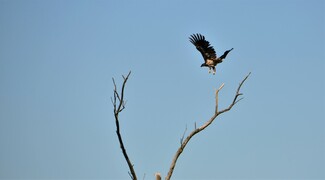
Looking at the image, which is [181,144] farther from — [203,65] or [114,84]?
[203,65]

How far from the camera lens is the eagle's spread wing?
16812 mm

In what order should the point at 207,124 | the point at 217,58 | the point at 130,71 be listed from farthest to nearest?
1. the point at 217,58
2. the point at 207,124
3. the point at 130,71

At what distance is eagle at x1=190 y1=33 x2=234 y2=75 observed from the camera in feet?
54.2

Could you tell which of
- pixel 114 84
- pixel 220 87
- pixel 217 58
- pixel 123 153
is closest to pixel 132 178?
pixel 123 153

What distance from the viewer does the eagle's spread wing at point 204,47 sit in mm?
16812

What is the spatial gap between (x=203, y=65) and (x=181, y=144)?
17.7 feet

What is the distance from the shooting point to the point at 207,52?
16875 millimetres

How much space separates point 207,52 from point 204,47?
21cm

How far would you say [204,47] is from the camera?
55.8 feet

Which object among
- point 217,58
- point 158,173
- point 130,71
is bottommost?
point 158,173

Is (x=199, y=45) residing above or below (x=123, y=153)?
above

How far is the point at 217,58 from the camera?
16.5m

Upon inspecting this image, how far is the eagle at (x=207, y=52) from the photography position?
1653cm

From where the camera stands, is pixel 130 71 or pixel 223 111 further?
pixel 223 111
